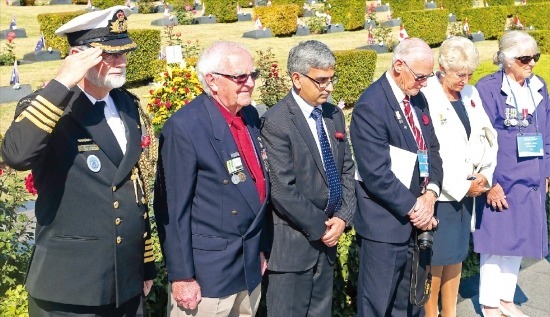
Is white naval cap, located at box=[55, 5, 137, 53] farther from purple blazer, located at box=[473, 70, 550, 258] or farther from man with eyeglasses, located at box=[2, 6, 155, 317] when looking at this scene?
purple blazer, located at box=[473, 70, 550, 258]

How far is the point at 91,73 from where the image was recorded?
9.23ft

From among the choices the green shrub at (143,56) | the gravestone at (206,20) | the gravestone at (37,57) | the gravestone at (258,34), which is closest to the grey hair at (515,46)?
the green shrub at (143,56)

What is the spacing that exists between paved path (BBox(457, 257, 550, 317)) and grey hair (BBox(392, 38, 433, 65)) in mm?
2197

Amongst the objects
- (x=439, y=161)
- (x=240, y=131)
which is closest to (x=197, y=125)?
(x=240, y=131)

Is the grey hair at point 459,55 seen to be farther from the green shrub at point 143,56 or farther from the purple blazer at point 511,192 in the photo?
the green shrub at point 143,56

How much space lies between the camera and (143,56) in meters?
15.1

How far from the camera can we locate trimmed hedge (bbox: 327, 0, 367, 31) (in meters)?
23.2

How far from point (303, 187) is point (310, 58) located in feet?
2.25

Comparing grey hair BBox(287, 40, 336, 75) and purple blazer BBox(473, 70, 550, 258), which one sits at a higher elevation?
grey hair BBox(287, 40, 336, 75)

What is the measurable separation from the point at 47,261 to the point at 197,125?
89 centimetres

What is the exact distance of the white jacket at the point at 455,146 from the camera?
4.27 meters

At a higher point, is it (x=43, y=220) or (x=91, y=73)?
(x=91, y=73)

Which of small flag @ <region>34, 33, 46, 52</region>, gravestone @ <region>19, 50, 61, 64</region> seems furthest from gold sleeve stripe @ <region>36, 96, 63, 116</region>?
gravestone @ <region>19, 50, 61, 64</region>

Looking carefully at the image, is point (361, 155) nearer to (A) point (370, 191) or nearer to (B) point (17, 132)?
(A) point (370, 191)
